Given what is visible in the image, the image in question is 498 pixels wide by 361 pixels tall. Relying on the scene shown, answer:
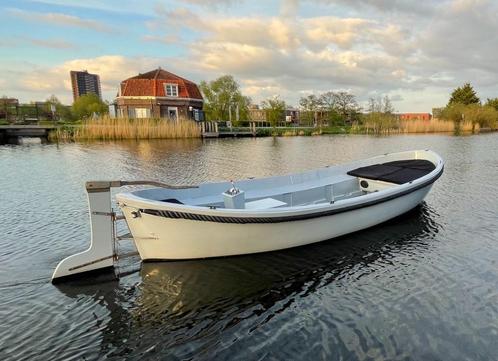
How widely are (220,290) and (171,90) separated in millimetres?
43695

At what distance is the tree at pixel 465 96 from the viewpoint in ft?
192

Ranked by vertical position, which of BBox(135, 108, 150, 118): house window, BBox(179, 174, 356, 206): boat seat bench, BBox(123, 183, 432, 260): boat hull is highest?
BBox(135, 108, 150, 118): house window

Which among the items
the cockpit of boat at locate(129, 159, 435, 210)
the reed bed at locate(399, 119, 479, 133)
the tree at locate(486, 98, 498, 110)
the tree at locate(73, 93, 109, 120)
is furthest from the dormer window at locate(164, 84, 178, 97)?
the tree at locate(486, 98, 498, 110)

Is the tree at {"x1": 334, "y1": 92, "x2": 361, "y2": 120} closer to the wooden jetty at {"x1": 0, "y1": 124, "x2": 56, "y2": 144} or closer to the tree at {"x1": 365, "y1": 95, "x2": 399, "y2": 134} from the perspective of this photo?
the tree at {"x1": 365, "y1": 95, "x2": 399, "y2": 134}

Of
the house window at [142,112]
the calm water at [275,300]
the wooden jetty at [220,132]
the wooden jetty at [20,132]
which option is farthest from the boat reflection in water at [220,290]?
the house window at [142,112]

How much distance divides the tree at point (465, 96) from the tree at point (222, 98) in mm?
40595

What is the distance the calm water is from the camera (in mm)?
3746

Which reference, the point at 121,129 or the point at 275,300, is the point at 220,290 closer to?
the point at 275,300

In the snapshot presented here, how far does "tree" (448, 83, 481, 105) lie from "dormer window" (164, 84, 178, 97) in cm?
5065

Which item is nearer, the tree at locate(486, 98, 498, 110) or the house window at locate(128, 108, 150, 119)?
the house window at locate(128, 108, 150, 119)

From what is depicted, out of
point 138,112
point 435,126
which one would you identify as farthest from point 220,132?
point 435,126

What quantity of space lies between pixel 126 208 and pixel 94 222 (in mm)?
556

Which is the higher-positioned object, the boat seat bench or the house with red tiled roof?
the house with red tiled roof

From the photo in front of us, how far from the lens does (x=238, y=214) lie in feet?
16.9
